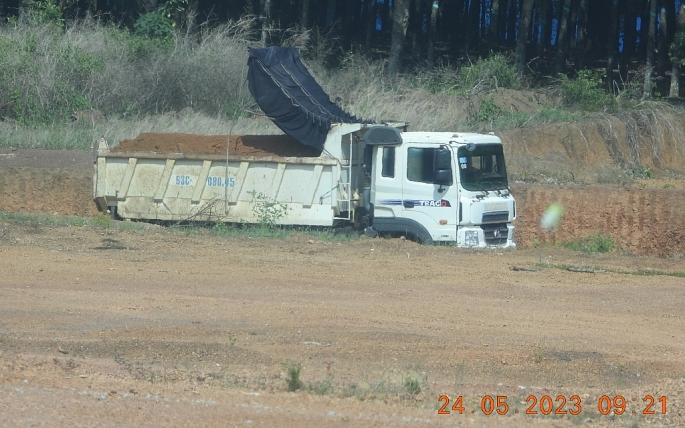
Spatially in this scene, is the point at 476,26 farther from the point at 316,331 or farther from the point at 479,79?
the point at 316,331

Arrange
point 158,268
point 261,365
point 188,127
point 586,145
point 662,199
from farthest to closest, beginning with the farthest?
point 586,145 < point 188,127 < point 662,199 < point 158,268 < point 261,365

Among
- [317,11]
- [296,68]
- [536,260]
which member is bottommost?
[536,260]

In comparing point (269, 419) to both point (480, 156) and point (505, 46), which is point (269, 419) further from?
point (505, 46)

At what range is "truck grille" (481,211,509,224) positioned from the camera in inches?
586

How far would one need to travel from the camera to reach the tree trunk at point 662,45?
35.3 m

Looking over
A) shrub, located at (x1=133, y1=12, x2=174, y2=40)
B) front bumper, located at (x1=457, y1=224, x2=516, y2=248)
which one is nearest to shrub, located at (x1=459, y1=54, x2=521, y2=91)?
shrub, located at (x1=133, y1=12, x2=174, y2=40)

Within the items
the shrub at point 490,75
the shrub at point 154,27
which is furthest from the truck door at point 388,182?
the shrub at point 154,27

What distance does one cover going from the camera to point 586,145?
26.8 m

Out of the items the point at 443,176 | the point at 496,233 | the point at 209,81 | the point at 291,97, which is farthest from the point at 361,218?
the point at 209,81

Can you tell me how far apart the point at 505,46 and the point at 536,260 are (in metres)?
35.3

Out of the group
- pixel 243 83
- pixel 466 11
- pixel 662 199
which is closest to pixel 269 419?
pixel 662 199

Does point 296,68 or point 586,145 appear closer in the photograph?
point 296,68

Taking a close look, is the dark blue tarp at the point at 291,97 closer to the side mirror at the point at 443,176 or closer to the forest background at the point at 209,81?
the side mirror at the point at 443,176

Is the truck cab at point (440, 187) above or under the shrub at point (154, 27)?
under
